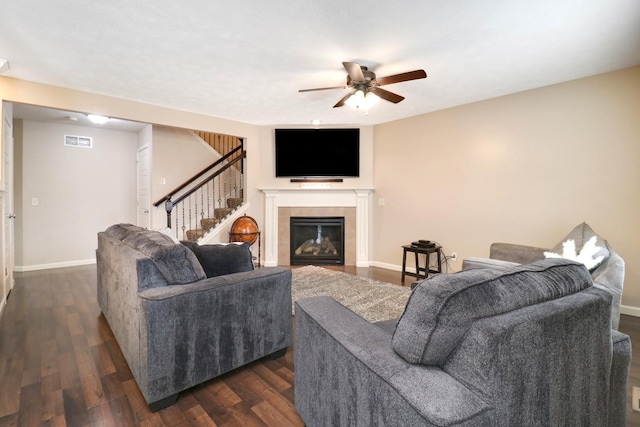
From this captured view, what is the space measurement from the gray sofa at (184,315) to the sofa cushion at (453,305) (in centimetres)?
121

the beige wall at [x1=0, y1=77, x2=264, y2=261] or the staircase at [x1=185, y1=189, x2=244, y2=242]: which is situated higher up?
the beige wall at [x1=0, y1=77, x2=264, y2=261]

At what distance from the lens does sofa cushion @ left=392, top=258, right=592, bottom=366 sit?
33.2 inches

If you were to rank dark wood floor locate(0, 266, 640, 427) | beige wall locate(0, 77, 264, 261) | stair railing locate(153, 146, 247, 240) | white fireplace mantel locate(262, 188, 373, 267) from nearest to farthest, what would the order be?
dark wood floor locate(0, 266, 640, 427), beige wall locate(0, 77, 264, 261), white fireplace mantel locate(262, 188, 373, 267), stair railing locate(153, 146, 247, 240)

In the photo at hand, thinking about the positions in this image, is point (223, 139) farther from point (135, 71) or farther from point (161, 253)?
point (161, 253)

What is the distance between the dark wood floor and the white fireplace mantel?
2.66 meters

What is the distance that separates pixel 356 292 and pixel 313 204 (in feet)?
6.53

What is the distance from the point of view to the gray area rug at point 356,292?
2.97m

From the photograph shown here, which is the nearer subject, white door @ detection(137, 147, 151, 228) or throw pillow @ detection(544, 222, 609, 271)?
throw pillow @ detection(544, 222, 609, 271)

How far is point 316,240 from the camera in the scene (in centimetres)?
528

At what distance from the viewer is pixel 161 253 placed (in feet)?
5.61

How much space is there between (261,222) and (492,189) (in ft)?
11.6

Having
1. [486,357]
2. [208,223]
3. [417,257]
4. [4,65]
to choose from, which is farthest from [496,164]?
[4,65]

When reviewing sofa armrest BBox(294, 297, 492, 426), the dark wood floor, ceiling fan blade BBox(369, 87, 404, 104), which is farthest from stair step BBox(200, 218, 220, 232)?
sofa armrest BBox(294, 297, 492, 426)

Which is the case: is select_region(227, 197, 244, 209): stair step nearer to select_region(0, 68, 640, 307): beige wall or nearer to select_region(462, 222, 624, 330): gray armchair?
→ select_region(0, 68, 640, 307): beige wall
